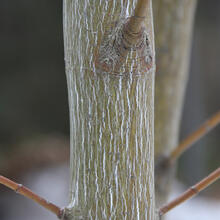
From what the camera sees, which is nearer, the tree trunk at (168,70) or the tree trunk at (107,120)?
the tree trunk at (107,120)

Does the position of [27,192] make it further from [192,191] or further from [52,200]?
[52,200]

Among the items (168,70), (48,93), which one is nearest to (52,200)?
(48,93)

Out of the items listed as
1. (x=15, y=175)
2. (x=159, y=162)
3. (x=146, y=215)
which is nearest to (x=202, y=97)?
(x=15, y=175)

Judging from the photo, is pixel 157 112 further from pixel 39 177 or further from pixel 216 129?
pixel 216 129

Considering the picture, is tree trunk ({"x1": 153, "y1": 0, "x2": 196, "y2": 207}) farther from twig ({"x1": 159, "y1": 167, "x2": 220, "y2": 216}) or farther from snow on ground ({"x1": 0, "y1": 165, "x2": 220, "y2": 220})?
snow on ground ({"x1": 0, "y1": 165, "x2": 220, "y2": 220})

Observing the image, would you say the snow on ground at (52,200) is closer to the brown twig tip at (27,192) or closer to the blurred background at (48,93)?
the blurred background at (48,93)

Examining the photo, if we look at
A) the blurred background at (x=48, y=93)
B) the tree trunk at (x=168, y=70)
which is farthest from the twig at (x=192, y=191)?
the blurred background at (x=48, y=93)
